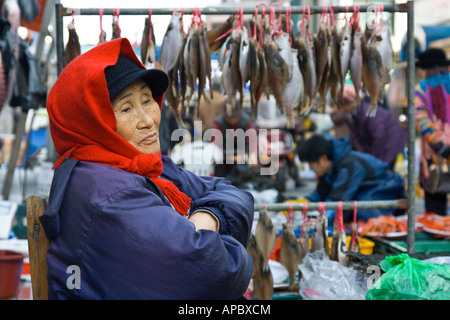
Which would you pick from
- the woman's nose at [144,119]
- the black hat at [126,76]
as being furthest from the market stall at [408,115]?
the woman's nose at [144,119]

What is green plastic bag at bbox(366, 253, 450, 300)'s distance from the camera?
1.80 meters

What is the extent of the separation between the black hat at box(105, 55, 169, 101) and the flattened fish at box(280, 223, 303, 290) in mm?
1482

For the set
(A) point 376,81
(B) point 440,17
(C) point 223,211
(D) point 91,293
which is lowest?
(D) point 91,293

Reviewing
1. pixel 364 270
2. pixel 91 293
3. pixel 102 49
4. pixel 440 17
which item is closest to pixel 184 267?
pixel 91 293

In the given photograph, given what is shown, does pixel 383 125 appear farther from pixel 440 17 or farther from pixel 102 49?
pixel 440 17

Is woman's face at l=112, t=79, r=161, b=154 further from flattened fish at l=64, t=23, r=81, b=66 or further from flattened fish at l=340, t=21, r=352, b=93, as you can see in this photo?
flattened fish at l=340, t=21, r=352, b=93

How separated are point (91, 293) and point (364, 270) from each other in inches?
60.2

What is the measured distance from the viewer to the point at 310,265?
2.92 metres

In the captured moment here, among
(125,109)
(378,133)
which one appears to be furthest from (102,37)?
(378,133)

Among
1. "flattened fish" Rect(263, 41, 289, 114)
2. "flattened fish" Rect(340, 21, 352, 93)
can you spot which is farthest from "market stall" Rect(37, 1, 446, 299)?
"flattened fish" Rect(263, 41, 289, 114)

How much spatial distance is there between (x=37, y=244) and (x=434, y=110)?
15.0ft

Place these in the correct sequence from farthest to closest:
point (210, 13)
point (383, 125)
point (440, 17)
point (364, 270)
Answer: point (440, 17), point (383, 125), point (210, 13), point (364, 270)

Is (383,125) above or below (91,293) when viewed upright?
above

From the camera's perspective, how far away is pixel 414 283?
1.85m
